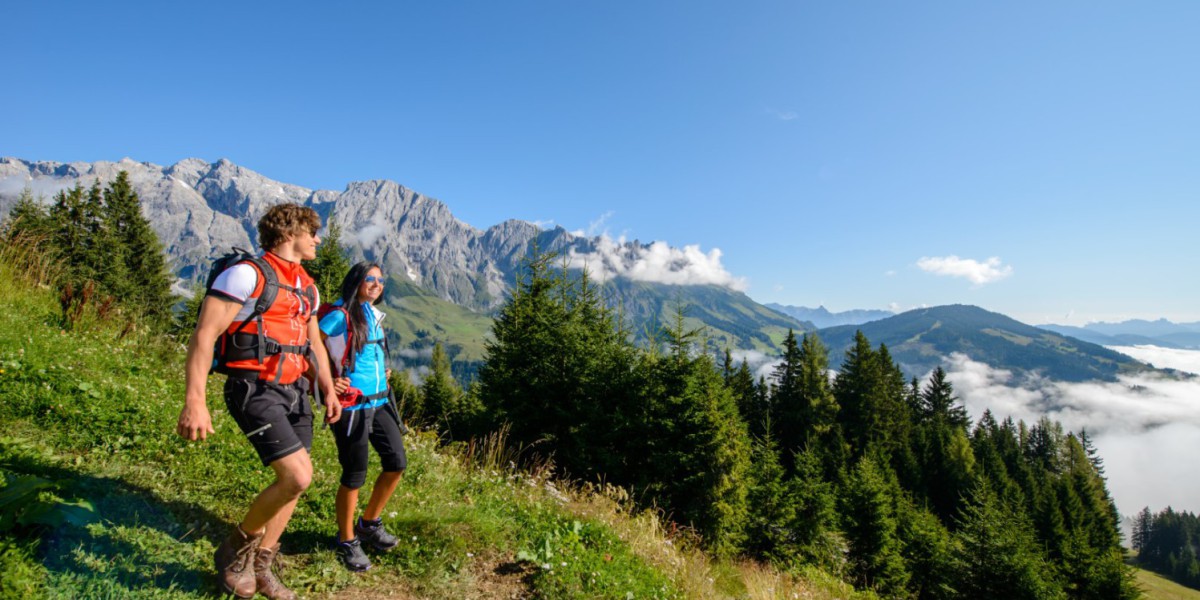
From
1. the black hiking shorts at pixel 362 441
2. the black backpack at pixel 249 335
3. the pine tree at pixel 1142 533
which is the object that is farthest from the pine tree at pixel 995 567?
the pine tree at pixel 1142 533

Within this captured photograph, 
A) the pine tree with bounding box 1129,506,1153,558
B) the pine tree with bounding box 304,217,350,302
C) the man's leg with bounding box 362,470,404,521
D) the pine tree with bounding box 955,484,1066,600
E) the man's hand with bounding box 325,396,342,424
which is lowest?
the pine tree with bounding box 1129,506,1153,558

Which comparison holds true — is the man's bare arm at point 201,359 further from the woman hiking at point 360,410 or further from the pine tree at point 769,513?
the pine tree at point 769,513

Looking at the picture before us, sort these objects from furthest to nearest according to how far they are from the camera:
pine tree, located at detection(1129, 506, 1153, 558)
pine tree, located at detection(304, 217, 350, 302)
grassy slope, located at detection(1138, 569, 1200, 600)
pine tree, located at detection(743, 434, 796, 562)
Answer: pine tree, located at detection(1129, 506, 1153, 558)
grassy slope, located at detection(1138, 569, 1200, 600)
pine tree, located at detection(304, 217, 350, 302)
pine tree, located at detection(743, 434, 796, 562)

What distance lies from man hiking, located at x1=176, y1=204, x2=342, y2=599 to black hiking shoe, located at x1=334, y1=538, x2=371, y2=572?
1.80ft

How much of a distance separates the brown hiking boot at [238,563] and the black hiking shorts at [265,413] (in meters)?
0.68

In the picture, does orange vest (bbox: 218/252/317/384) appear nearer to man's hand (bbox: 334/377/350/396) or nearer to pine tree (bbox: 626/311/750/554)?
man's hand (bbox: 334/377/350/396)

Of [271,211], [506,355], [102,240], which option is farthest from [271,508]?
[102,240]

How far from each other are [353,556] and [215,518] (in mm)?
1331

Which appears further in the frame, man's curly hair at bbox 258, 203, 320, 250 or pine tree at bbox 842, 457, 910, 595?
pine tree at bbox 842, 457, 910, 595

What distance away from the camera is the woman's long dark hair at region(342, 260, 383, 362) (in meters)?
4.13

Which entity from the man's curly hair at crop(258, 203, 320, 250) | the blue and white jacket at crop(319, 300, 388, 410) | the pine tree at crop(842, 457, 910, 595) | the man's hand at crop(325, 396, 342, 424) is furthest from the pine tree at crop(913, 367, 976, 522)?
the man's curly hair at crop(258, 203, 320, 250)

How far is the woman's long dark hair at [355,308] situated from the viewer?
13.6 ft

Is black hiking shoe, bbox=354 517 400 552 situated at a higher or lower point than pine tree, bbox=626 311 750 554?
higher

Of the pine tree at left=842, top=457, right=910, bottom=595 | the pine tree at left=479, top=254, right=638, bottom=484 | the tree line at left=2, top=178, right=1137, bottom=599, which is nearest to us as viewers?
the pine tree at left=479, top=254, right=638, bottom=484
